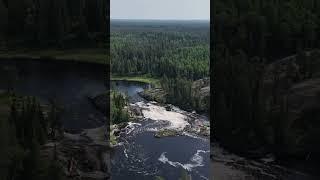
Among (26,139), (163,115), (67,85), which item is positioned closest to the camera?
(26,139)

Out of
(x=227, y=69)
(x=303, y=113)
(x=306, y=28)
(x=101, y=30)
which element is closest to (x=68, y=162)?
(x=101, y=30)

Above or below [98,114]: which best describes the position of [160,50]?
above

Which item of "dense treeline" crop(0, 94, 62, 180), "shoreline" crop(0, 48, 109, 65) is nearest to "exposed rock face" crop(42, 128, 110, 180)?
"dense treeline" crop(0, 94, 62, 180)

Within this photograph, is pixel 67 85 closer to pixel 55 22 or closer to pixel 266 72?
pixel 55 22

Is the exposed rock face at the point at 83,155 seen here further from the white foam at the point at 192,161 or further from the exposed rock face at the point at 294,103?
the exposed rock face at the point at 294,103

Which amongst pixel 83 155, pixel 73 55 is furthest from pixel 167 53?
pixel 83 155

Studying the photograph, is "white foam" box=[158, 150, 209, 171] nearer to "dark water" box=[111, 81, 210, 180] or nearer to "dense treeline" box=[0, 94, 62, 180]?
"dark water" box=[111, 81, 210, 180]
